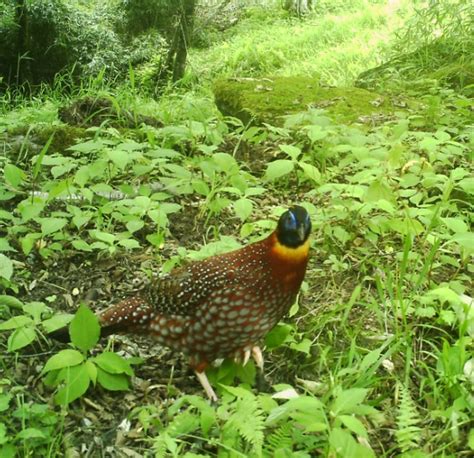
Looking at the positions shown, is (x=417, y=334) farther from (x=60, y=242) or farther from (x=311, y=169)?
(x=60, y=242)

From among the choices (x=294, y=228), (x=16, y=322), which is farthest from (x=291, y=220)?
(x=16, y=322)

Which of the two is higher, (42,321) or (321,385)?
(42,321)

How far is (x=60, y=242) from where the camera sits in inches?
146

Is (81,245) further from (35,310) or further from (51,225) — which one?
(35,310)

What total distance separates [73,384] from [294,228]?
1.11m

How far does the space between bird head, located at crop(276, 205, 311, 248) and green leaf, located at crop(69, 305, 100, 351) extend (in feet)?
2.84

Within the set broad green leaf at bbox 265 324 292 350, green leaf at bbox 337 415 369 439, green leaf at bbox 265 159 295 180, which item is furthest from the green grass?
green leaf at bbox 337 415 369 439

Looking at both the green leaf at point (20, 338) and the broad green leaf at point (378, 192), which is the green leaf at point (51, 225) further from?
the broad green leaf at point (378, 192)

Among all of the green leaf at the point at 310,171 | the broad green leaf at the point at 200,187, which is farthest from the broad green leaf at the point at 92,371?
the green leaf at the point at 310,171

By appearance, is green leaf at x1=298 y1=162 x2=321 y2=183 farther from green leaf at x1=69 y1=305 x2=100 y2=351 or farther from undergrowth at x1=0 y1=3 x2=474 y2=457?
green leaf at x1=69 y1=305 x2=100 y2=351

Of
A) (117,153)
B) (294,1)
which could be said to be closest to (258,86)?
(117,153)

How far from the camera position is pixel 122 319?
2830 mm

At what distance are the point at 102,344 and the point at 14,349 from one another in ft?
1.50

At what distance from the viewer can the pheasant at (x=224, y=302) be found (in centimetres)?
257
